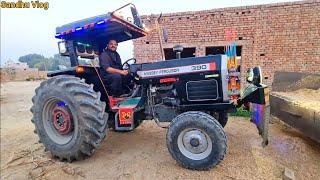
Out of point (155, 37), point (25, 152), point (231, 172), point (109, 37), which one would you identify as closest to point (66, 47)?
point (109, 37)

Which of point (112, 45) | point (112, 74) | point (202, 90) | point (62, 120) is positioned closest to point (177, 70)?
point (202, 90)

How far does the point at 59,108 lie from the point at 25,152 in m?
1.27

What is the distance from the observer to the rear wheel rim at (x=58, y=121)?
4.71m

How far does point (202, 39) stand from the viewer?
1036 centimetres

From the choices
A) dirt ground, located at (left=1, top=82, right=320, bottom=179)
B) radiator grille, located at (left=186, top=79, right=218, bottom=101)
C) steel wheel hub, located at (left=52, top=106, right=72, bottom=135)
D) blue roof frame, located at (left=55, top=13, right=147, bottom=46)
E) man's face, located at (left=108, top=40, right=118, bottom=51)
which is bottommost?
dirt ground, located at (left=1, top=82, right=320, bottom=179)

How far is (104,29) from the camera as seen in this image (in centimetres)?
518

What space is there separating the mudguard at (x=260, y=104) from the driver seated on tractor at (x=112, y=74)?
76.2 inches

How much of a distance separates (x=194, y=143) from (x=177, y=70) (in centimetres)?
110

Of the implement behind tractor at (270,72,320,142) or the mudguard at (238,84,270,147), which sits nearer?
the mudguard at (238,84,270,147)

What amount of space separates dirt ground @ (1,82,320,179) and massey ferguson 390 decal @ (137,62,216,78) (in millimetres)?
1257

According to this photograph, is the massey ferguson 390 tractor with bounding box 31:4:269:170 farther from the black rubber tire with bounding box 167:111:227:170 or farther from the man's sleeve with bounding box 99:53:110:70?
the man's sleeve with bounding box 99:53:110:70

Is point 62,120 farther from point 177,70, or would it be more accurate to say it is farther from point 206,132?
point 206,132

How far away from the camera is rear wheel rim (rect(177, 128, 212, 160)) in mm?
3999

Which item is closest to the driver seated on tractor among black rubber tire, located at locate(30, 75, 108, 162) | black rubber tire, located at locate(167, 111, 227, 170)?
black rubber tire, located at locate(30, 75, 108, 162)
